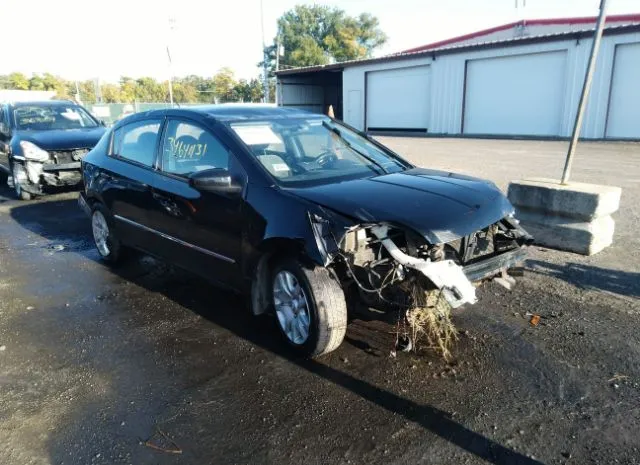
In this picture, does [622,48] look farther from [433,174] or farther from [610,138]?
[433,174]

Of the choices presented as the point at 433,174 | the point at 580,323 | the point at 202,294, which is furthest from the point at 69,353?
the point at 580,323

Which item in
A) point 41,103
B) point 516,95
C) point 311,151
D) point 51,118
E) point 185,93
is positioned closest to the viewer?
point 311,151

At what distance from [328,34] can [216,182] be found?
67.0 meters

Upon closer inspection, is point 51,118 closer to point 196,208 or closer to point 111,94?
point 196,208

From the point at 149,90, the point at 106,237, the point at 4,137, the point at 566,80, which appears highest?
the point at 149,90

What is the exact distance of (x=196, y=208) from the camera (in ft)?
13.8

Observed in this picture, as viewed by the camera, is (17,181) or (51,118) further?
(51,118)

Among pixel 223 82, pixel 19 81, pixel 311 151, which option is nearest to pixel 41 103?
pixel 311 151

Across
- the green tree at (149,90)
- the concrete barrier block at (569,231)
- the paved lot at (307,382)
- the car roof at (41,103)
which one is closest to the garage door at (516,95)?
the concrete barrier block at (569,231)

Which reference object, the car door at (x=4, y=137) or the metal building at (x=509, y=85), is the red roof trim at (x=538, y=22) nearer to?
the metal building at (x=509, y=85)

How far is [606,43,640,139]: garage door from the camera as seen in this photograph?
19750 millimetres

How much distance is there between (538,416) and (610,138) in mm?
21158

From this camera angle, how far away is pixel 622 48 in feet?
65.2

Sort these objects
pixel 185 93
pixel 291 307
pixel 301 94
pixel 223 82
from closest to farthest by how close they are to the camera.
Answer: pixel 291 307, pixel 301 94, pixel 185 93, pixel 223 82
